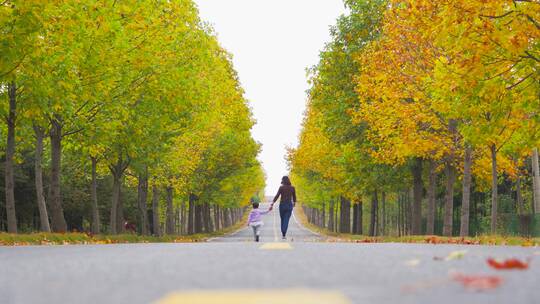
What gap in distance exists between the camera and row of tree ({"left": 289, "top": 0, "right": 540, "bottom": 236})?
15.7 meters

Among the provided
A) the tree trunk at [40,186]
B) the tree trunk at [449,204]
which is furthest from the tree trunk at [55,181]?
the tree trunk at [449,204]

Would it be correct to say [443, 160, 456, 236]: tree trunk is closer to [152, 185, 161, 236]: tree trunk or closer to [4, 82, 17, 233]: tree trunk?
[4, 82, 17, 233]: tree trunk

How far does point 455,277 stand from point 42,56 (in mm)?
14700

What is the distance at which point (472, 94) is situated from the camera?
16891 millimetres

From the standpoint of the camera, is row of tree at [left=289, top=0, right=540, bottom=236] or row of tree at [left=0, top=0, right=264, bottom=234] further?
row of tree at [left=0, top=0, right=264, bottom=234]

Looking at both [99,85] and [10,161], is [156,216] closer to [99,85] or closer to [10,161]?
[10,161]

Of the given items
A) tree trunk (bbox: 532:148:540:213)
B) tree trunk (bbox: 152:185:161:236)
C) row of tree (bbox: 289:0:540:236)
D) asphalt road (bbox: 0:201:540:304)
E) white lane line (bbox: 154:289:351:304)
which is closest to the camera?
white lane line (bbox: 154:289:351:304)

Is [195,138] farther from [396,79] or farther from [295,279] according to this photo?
[295,279]

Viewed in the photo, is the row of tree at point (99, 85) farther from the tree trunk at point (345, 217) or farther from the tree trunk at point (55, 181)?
the tree trunk at point (345, 217)

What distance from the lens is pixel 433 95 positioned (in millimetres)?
19000

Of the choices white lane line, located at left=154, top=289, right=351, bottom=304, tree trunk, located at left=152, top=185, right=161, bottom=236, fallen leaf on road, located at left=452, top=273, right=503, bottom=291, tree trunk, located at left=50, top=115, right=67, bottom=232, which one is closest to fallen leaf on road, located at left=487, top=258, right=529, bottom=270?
fallen leaf on road, located at left=452, top=273, right=503, bottom=291

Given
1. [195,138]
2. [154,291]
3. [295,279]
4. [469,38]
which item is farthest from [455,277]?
[195,138]

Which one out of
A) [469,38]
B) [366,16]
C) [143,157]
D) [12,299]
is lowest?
[12,299]

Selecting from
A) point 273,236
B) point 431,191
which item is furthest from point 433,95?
point 273,236
